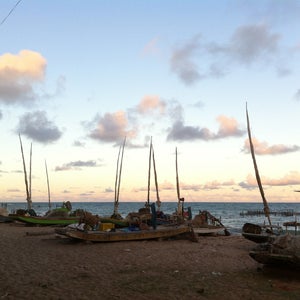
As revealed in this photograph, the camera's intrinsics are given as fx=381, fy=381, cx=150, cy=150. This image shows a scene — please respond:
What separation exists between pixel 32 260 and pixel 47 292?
19.0 ft

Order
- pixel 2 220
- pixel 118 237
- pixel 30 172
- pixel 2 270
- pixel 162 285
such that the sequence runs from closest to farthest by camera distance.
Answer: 1. pixel 162 285
2. pixel 2 270
3. pixel 118 237
4. pixel 2 220
5. pixel 30 172

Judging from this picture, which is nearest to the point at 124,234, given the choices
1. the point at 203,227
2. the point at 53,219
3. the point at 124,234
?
the point at 124,234

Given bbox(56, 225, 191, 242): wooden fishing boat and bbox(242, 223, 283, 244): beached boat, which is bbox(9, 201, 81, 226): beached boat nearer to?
bbox(56, 225, 191, 242): wooden fishing boat

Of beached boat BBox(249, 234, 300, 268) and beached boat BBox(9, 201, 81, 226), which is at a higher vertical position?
beached boat BBox(249, 234, 300, 268)

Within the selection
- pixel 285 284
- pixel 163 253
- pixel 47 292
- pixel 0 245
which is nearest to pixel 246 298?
pixel 285 284

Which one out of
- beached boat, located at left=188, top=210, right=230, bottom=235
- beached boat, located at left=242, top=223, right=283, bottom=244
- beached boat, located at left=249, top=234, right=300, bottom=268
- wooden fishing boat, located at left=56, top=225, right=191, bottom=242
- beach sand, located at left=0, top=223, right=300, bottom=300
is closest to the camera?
beach sand, located at left=0, top=223, right=300, bottom=300

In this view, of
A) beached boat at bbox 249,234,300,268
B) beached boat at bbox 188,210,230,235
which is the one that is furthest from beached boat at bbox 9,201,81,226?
beached boat at bbox 249,234,300,268

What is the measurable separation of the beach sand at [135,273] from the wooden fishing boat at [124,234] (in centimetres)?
60

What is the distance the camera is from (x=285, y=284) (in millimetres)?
12367

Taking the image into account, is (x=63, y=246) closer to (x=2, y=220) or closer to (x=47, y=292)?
(x=47, y=292)

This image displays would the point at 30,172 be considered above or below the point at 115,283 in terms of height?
above

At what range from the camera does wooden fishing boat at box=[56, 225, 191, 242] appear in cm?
2134

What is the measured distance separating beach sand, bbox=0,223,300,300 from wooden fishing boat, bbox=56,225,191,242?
1.97 feet

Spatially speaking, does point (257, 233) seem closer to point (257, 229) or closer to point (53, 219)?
point (257, 229)
